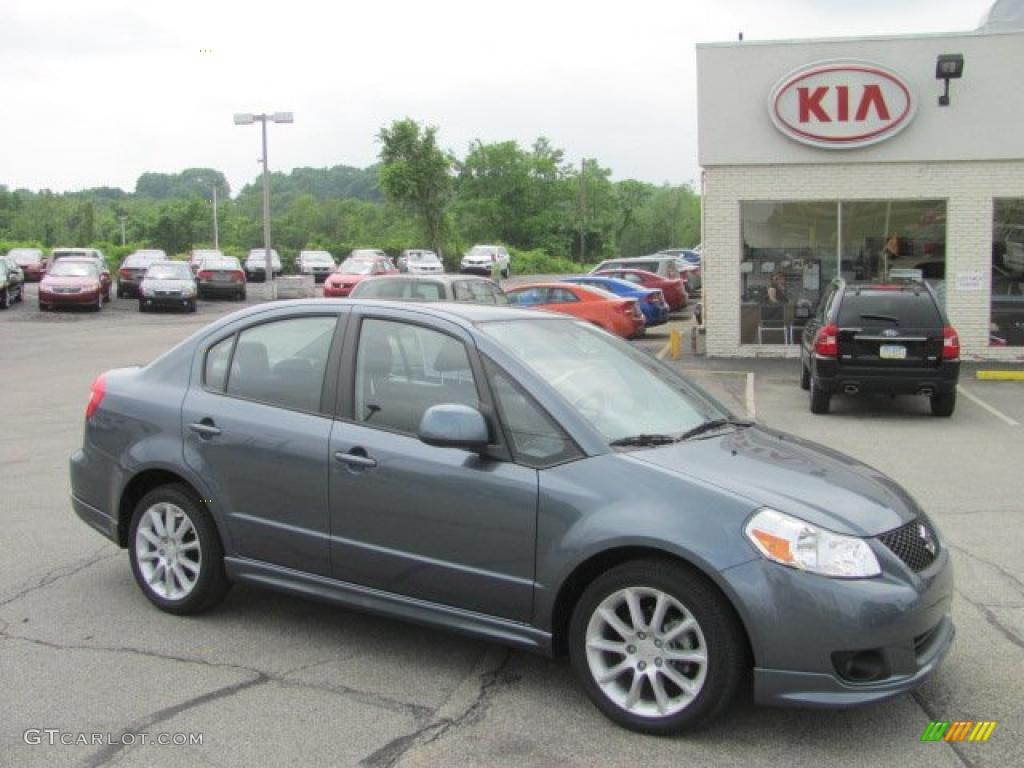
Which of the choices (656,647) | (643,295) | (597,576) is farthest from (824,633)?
(643,295)

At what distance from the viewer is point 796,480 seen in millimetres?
4164

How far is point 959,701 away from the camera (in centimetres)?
421

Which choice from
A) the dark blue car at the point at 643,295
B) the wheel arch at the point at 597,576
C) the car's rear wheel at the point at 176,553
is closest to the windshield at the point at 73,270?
the dark blue car at the point at 643,295

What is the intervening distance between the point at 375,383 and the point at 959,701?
275cm

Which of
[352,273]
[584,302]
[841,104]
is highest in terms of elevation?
[841,104]

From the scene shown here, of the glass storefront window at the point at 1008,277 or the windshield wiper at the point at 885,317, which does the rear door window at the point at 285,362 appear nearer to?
the windshield wiper at the point at 885,317

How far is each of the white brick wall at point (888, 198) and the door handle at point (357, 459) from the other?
49.1 feet

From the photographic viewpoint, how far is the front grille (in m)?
3.93

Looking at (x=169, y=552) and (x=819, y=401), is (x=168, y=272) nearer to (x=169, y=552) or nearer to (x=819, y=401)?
(x=819, y=401)

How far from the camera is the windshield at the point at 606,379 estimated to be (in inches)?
176

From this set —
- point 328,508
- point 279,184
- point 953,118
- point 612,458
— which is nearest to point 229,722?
point 328,508

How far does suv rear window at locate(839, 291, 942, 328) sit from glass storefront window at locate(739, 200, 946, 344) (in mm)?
5728

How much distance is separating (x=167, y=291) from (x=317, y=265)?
66.2 ft

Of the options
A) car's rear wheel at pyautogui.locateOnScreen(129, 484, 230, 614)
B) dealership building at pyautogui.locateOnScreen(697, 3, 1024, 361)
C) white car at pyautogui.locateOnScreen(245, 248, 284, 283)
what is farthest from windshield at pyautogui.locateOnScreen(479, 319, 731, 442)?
white car at pyautogui.locateOnScreen(245, 248, 284, 283)
